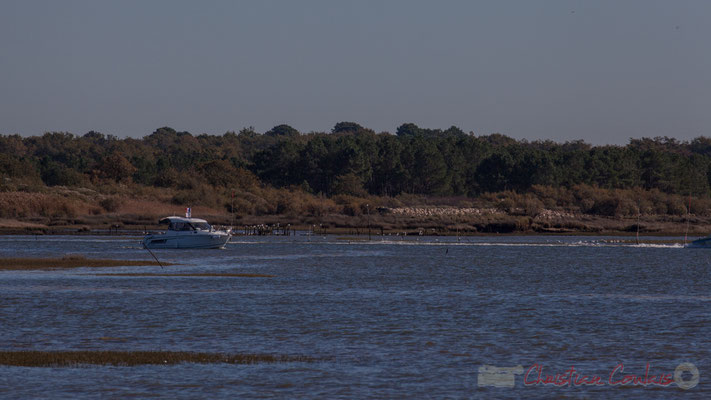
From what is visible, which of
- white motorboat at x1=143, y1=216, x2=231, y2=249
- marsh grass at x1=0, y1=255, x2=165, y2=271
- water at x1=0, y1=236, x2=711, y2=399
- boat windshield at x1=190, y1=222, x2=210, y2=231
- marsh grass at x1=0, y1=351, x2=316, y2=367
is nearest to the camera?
water at x1=0, y1=236, x2=711, y2=399

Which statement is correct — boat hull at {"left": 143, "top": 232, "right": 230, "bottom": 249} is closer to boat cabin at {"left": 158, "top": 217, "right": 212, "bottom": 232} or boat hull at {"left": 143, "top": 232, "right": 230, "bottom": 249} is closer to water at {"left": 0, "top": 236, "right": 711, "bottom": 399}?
boat cabin at {"left": 158, "top": 217, "right": 212, "bottom": 232}

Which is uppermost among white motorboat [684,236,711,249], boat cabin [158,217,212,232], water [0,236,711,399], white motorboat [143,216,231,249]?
boat cabin [158,217,212,232]

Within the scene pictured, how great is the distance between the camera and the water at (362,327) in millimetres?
25641

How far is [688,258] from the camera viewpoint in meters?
94.2

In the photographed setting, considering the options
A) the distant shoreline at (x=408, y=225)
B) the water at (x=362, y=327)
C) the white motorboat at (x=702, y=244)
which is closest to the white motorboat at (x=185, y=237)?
the water at (x=362, y=327)

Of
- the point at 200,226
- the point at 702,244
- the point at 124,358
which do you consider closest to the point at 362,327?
the point at 124,358

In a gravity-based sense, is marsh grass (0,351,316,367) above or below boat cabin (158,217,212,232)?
below

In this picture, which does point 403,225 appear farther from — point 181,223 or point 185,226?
point 181,223

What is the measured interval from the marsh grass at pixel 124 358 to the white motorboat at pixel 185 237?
61.6m

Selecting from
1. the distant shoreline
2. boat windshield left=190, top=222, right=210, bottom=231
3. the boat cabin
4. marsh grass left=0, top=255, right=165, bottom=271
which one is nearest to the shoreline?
the distant shoreline

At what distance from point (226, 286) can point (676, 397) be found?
32924 mm

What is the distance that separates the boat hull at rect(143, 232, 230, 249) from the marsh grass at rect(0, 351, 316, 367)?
61567mm

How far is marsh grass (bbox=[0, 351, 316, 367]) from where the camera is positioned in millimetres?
27891

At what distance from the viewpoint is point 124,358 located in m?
28.6
